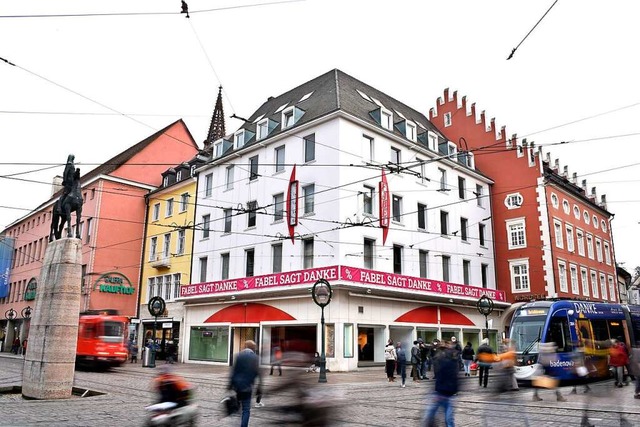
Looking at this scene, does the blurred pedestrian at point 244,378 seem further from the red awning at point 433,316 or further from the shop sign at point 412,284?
the red awning at point 433,316

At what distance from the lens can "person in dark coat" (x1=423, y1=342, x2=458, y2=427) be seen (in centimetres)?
Result: 830

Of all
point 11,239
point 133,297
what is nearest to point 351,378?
point 133,297

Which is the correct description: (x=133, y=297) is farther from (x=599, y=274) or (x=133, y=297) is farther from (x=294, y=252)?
(x=599, y=274)

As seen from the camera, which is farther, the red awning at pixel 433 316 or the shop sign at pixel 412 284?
the red awning at pixel 433 316

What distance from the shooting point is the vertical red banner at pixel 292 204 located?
96.9ft

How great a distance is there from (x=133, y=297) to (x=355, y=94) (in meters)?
23.8

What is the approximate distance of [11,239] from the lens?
6219 centimetres

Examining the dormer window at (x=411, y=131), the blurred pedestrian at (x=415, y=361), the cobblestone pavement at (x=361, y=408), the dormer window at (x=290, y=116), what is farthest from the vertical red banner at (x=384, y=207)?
the cobblestone pavement at (x=361, y=408)

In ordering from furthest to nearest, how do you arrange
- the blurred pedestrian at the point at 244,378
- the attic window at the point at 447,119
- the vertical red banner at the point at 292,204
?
1. the attic window at the point at 447,119
2. the vertical red banner at the point at 292,204
3. the blurred pedestrian at the point at 244,378

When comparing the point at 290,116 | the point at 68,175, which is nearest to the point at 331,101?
the point at 290,116

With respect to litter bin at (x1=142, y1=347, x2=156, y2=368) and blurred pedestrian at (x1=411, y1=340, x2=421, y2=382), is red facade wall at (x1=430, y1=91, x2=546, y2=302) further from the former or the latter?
litter bin at (x1=142, y1=347, x2=156, y2=368)

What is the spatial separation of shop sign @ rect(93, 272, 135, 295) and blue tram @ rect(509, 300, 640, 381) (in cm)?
3086

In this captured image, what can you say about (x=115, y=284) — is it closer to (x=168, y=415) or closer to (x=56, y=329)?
(x=56, y=329)

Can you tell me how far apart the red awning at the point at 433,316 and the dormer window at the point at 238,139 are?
15.7 m
